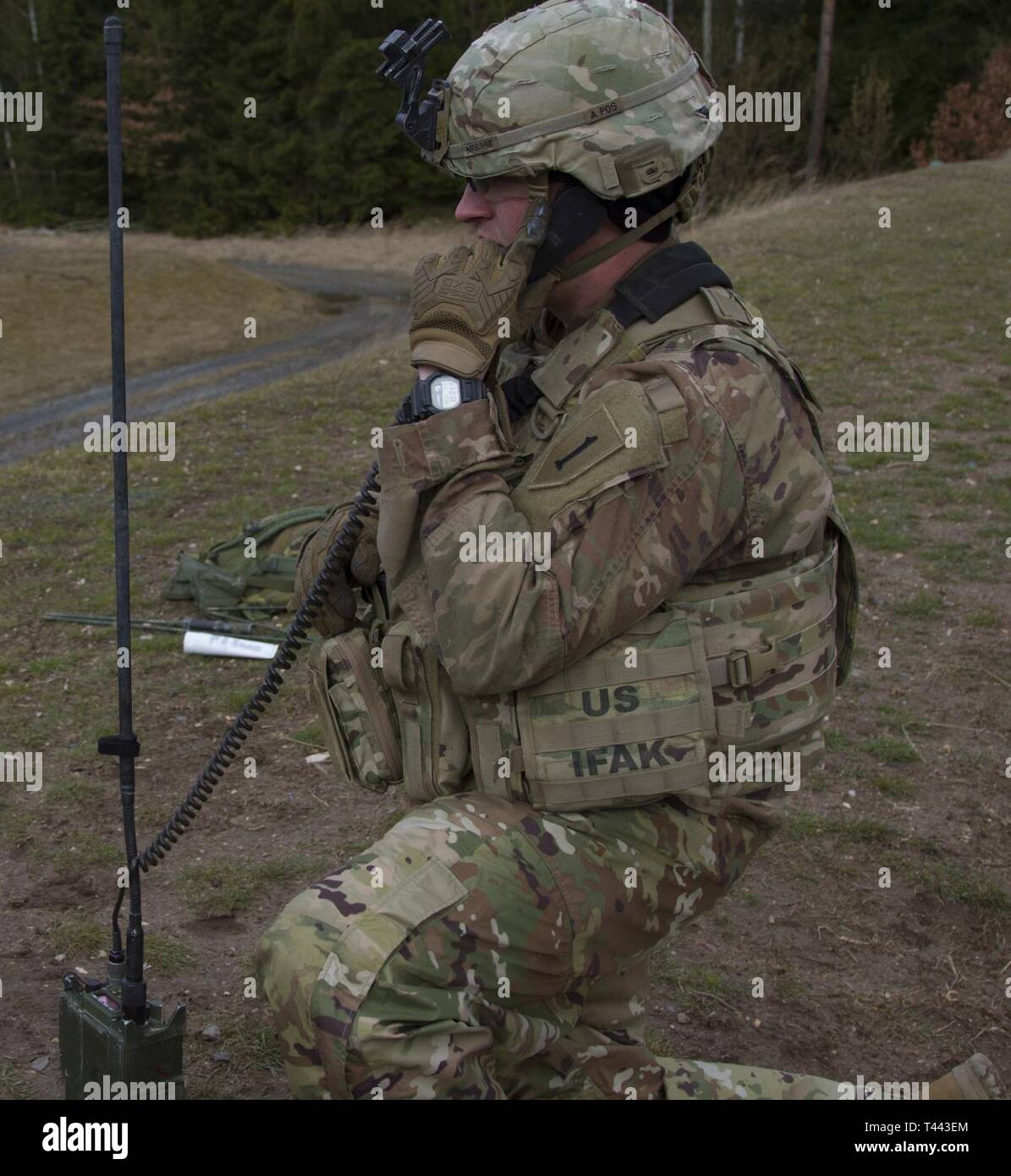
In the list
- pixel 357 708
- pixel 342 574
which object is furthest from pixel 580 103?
pixel 357 708

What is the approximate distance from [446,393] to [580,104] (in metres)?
0.65

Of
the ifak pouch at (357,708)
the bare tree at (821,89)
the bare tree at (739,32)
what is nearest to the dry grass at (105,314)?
the bare tree at (821,89)

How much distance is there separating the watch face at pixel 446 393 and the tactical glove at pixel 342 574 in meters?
0.51

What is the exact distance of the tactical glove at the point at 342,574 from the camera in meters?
3.09

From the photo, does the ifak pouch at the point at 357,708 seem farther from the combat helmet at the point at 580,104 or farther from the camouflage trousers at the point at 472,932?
the combat helmet at the point at 580,104

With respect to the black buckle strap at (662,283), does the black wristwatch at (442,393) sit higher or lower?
lower

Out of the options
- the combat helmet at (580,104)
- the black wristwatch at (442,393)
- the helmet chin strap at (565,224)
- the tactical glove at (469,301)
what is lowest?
the black wristwatch at (442,393)

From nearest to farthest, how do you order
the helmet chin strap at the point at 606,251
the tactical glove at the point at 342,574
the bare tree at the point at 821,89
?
the helmet chin strap at the point at 606,251, the tactical glove at the point at 342,574, the bare tree at the point at 821,89

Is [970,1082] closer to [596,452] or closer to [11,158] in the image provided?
[596,452]

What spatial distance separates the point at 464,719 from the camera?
280cm

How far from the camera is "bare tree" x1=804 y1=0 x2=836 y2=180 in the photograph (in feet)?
93.5

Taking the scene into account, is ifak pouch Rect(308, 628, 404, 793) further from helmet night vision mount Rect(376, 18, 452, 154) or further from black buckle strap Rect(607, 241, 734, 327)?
helmet night vision mount Rect(376, 18, 452, 154)

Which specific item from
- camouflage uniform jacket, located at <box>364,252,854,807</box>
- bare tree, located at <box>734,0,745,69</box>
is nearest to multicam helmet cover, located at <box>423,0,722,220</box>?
camouflage uniform jacket, located at <box>364,252,854,807</box>

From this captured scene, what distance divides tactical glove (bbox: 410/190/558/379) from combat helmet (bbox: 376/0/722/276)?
16 cm
